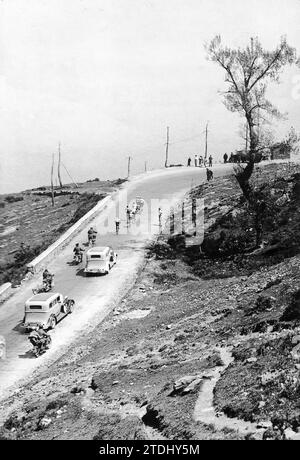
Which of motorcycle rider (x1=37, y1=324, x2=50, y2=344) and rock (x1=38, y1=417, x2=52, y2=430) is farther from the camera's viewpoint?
motorcycle rider (x1=37, y1=324, x2=50, y2=344)

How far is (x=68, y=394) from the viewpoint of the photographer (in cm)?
1862

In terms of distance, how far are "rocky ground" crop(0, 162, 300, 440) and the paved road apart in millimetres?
1169

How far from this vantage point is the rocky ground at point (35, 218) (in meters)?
50.7

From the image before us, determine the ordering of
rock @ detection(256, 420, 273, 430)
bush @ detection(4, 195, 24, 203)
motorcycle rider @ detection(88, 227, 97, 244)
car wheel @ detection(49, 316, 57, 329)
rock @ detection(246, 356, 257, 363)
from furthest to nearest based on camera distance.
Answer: bush @ detection(4, 195, 24, 203), motorcycle rider @ detection(88, 227, 97, 244), car wheel @ detection(49, 316, 57, 329), rock @ detection(246, 356, 257, 363), rock @ detection(256, 420, 273, 430)

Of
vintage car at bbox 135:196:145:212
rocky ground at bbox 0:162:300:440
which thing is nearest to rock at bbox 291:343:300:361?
rocky ground at bbox 0:162:300:440

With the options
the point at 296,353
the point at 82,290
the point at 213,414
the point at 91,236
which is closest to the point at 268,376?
the point at 296,353

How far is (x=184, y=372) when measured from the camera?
1798 cm

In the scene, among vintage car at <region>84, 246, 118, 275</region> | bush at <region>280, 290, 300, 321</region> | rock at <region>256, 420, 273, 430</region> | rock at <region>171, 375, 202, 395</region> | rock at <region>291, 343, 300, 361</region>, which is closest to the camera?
rock at <region>256, 420, 273, 430</region>

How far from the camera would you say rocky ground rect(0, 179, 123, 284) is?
5066 centimetres

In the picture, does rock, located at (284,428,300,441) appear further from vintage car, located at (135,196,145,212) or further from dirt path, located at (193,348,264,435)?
vintage car, located at (135,196,145,212)

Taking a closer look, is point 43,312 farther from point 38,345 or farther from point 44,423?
point 44,423

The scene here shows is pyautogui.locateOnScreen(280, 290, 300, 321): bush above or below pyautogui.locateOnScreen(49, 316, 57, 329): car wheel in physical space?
above

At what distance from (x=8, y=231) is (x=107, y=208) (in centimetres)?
1742

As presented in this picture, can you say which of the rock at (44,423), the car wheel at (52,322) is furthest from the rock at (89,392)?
the car wheel at (52,322)
